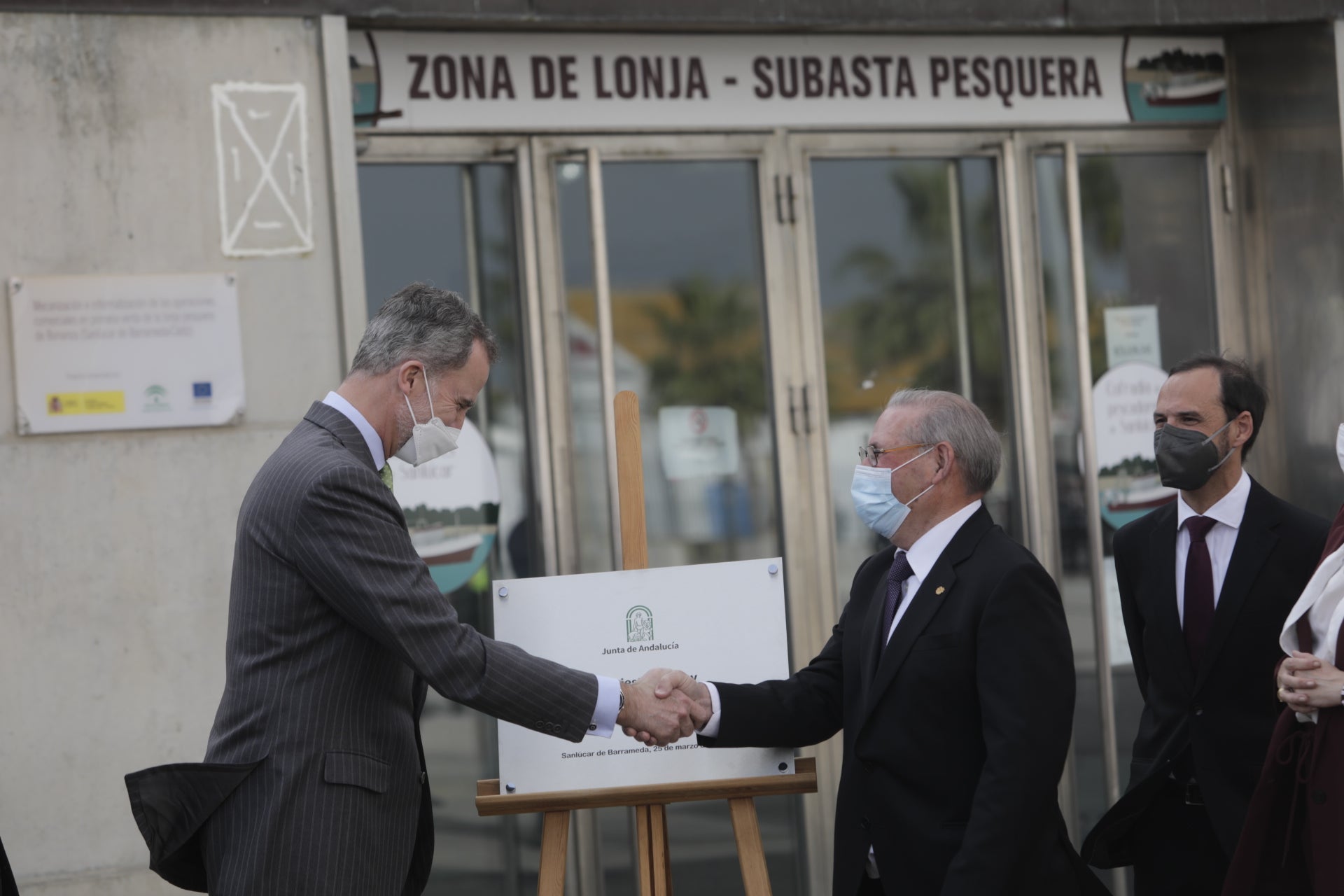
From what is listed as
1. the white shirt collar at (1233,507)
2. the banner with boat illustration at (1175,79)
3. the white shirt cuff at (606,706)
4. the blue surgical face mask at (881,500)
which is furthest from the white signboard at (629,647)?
the banner with boat illustration at (1175,79)

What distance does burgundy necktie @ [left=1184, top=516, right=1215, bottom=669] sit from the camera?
3740 mm

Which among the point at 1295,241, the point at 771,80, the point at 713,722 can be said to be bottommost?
the point at 713,722

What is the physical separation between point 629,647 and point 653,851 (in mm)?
523

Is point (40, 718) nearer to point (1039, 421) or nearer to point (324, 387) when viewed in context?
point (324, 387)

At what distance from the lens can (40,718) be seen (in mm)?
4426

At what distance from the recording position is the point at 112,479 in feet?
14.8

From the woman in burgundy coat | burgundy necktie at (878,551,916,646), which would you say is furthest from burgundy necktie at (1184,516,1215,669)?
burgundy necktie at (878,551,916,646)

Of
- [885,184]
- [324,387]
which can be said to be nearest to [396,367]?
[324,387]

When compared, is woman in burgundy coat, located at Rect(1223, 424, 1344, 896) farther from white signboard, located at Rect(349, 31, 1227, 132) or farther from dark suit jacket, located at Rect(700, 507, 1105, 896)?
white signboard, located at Rect(349, 31, 1227, 132)

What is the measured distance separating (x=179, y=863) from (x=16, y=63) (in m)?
2.68

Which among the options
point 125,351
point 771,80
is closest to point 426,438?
point 125,351

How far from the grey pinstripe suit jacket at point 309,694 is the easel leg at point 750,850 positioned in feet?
3.14

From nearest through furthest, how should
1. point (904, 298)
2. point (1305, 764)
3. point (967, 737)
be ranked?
point (967, 737) → point (1305, 764) → point (904, 298)

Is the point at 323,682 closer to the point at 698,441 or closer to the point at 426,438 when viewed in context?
the point at 426,438
